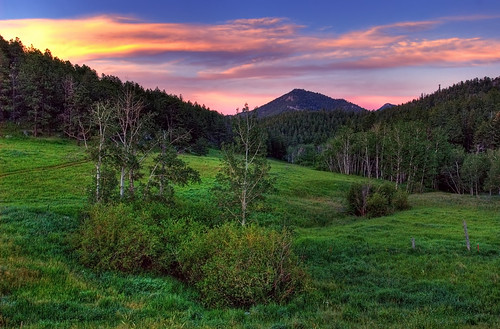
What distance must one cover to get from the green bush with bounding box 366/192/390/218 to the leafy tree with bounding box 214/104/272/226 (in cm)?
2550

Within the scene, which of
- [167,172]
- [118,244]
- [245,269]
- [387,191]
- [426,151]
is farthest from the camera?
[426,151]

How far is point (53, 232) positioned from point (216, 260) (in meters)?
13.7

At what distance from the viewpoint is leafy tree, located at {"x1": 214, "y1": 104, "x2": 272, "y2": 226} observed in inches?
893

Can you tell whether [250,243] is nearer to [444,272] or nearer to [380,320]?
[380,320]

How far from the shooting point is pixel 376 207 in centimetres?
4403

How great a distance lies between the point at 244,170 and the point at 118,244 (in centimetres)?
928

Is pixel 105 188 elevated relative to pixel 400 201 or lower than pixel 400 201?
elevated

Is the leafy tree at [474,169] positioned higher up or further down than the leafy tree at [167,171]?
further down

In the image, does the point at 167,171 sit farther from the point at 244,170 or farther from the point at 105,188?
the point at 244,170

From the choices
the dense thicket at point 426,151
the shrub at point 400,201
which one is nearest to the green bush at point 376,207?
the shrub at point 400,201

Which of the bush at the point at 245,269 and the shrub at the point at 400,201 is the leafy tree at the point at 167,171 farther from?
the shrub at the point at 400,201

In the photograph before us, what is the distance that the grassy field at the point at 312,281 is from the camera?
11.4 meters

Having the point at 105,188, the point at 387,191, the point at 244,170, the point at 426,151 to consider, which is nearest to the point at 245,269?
the point at 244,170

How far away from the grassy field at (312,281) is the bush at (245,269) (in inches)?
34.0
